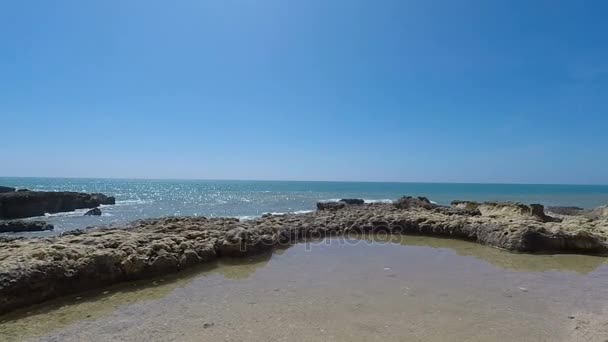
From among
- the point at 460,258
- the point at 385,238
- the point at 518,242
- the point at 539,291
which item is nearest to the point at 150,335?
the point at 539,291

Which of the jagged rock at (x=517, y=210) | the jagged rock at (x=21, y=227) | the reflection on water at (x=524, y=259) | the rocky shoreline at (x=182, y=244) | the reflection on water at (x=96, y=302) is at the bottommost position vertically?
the jagged rock at (x=21, y=227)

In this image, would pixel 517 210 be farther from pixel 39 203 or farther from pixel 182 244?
pixel 39 203

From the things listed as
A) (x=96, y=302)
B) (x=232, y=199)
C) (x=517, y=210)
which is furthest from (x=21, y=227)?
(x=232, y=199)

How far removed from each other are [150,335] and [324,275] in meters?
4.34

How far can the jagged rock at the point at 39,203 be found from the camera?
32.0 metres

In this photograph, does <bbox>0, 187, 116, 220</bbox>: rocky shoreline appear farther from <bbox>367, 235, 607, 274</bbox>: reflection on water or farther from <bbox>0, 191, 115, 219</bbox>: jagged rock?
<bbox>367, 235, 607, 274</bbox>: reflection on water

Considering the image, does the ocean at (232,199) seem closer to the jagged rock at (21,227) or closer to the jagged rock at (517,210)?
the jagged rock at (21,227)

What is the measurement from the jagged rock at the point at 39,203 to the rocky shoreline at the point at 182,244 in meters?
27.4

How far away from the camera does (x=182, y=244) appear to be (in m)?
9.76

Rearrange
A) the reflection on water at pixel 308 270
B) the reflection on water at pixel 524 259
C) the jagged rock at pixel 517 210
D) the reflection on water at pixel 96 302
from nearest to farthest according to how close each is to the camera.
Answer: the reflection on water at pixel 96 302, the reflection on water at pixel 308 270, the reflection on water at pixel 524 259, the jagged rock at pixel 517 210

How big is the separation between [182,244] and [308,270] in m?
3.65

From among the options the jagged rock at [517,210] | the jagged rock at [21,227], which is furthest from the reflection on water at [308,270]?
the jagged rock at [21,227]

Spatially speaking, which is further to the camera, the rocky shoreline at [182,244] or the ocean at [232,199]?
the ocean at [232,199]

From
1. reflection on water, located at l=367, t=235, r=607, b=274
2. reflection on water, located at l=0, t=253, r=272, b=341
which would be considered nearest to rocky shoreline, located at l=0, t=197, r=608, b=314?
reflection on water, located at l=0, t=253, r=272, b=341
